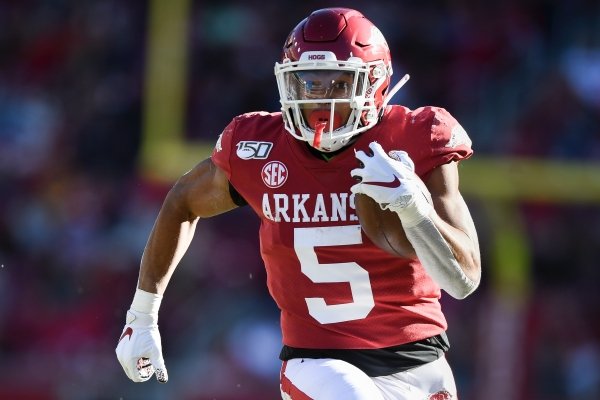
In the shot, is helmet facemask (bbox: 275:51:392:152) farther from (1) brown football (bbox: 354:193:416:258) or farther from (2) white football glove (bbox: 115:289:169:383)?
(2) white football glove (bbox: 115:289:169:383)

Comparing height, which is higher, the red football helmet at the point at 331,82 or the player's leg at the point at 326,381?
the red football helmet at the point at 331,82

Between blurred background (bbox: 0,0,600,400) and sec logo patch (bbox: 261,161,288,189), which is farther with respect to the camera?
blurred background (bbox: 0,0,600,400)

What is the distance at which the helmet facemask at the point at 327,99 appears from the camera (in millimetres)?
2938

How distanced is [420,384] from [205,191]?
32.4 inches

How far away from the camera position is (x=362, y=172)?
2678 mm

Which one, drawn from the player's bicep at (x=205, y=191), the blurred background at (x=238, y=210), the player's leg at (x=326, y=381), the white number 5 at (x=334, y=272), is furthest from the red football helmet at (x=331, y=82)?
the blurred background at (x=238, y=210)

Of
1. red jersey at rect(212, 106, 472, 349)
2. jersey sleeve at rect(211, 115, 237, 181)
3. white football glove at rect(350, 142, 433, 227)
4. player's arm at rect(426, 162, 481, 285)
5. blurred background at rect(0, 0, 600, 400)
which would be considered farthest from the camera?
blurred background at rect(0, 0, 600, 400)

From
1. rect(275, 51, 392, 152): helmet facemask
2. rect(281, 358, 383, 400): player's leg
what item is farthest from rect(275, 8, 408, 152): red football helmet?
rect(281, 358, 383, 400): player's leg

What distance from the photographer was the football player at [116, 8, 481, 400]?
292 cm

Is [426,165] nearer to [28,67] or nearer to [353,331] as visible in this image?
[353,331]

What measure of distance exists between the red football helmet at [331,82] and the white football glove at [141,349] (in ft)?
2.49

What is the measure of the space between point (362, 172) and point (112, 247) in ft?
14.6

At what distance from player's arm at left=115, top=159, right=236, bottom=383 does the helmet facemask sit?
357mm

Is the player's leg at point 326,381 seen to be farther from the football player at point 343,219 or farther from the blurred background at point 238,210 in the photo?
the blurred background at point 238,210
